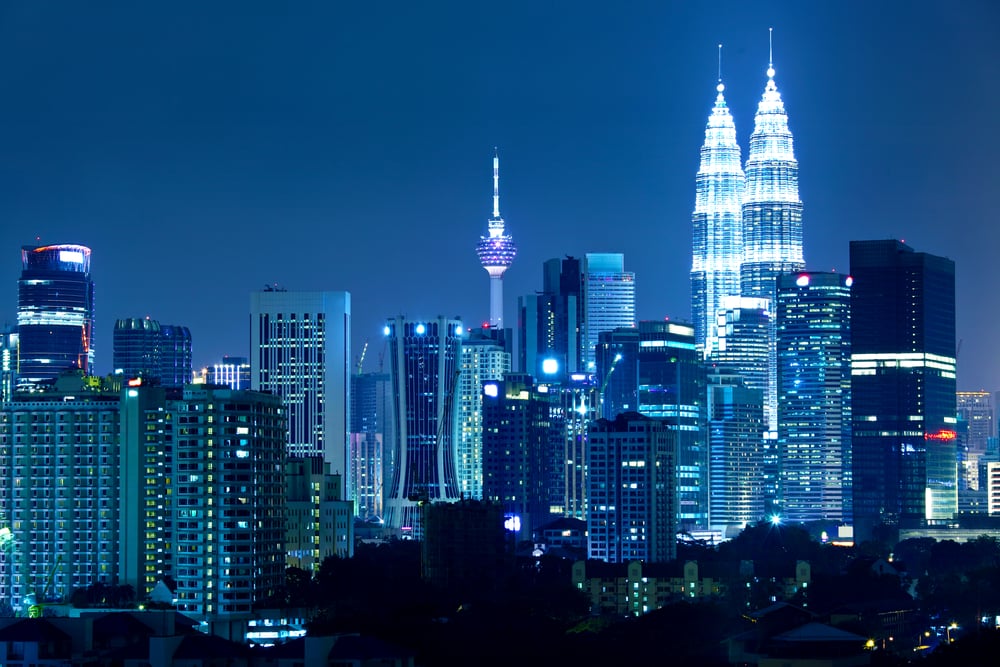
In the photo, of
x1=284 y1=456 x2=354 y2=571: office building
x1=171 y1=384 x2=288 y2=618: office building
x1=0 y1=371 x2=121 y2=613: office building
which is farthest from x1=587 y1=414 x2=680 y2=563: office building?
x1=171 y1=384 x2=288 y2=618: office building

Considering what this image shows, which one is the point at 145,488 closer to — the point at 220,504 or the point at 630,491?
the point at 220,504

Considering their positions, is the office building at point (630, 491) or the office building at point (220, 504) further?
the office building at point (630, 491)

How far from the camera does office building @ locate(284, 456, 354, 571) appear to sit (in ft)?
470

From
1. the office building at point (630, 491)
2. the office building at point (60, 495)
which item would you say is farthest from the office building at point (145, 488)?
the office building at point (630, 491)

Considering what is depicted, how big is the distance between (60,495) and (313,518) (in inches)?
820

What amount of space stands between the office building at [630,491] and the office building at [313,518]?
1929 centimetres

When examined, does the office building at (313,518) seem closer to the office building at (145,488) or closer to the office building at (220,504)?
the office building at (145,488)

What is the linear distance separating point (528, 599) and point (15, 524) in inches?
1247

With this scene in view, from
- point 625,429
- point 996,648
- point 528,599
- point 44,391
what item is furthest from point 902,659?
point 625,429

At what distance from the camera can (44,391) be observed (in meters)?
136

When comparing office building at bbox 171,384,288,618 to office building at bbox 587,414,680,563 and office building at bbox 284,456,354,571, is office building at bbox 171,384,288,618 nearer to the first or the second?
office building at bbox 284,456,354,571

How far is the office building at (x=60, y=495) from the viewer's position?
130000mm

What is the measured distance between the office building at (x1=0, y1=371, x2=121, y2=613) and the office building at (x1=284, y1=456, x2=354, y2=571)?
1221cm

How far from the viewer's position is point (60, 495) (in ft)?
434
